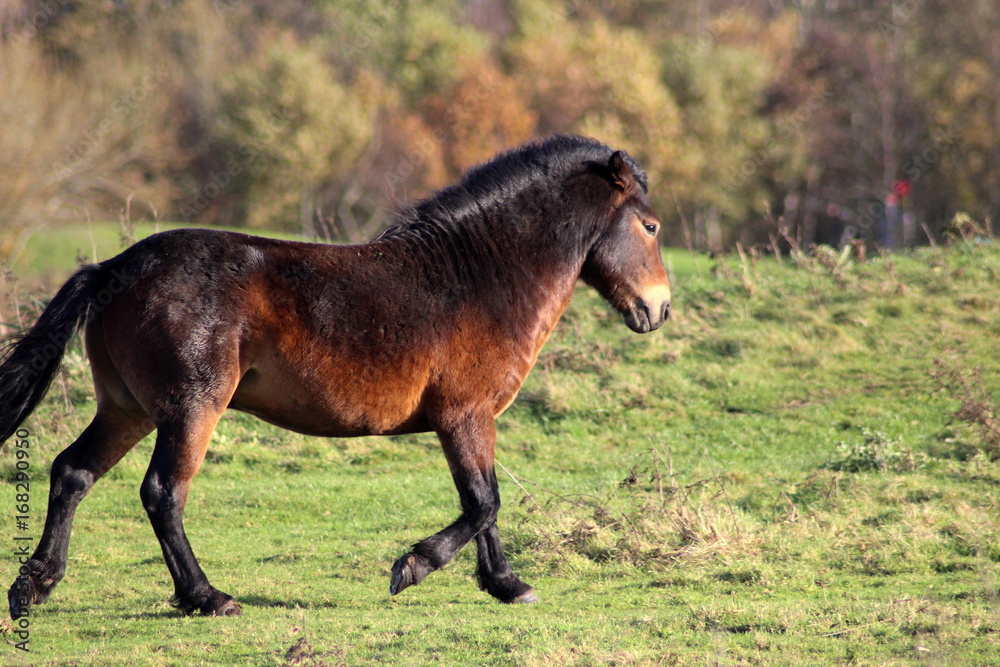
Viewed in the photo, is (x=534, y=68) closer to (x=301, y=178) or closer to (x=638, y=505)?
(x=301, y=178)

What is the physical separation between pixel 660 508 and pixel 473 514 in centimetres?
200

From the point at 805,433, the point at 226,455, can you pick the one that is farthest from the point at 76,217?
the point at 805,433

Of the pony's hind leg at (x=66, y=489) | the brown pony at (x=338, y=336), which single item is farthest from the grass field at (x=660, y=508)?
the brown pony at (x=338, y=336)

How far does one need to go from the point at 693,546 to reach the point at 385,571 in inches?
79.6

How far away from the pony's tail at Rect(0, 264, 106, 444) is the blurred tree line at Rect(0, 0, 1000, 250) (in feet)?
96.9

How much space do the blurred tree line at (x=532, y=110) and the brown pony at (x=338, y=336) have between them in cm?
2970

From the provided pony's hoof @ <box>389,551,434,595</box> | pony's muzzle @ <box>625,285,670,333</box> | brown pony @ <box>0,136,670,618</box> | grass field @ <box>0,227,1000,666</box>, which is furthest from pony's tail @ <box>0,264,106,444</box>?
pony's muzzle @ <box>625,285,670,333</box>

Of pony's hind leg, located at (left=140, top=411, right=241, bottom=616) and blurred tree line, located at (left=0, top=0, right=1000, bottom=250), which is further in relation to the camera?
blurred tree line, located at (left=0, top=0, right=1000, bottom=250)

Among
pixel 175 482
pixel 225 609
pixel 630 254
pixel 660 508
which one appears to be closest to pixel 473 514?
pixel 225 609

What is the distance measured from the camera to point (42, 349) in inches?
219

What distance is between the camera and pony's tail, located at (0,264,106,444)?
5469 millimetres

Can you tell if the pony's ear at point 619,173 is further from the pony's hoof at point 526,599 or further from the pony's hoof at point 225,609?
the pony's hoof at point 225,609

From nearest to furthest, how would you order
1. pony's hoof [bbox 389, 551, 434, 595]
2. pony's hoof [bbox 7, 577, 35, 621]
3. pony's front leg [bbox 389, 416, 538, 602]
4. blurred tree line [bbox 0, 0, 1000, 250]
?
pony's hoof [bbox 389, 551, 434, 595] < pony's front leg [bbox 389, 416, 538, 602] < pony's hoof [bbox 7, 577, 35, 621] < blurred tree line [bbox 0, 0, 1000, 250]

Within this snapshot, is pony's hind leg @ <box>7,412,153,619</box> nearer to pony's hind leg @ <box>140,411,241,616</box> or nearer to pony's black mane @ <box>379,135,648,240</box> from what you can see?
pony's hind leg @ <box>140,411,241,616</box>
